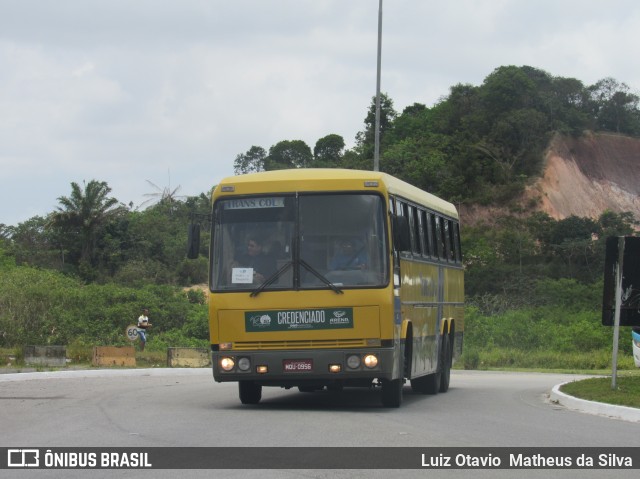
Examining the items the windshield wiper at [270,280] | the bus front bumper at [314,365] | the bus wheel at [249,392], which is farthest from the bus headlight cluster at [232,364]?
the bus wheel at [249,392]

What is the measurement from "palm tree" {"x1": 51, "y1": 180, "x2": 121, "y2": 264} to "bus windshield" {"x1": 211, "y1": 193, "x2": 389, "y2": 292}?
63069 millimetres

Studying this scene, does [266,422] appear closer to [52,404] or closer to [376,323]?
[376,323]

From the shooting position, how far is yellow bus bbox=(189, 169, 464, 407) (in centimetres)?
1533

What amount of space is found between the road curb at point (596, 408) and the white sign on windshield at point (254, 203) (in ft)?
18.8

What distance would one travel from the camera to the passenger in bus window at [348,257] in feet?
50.8

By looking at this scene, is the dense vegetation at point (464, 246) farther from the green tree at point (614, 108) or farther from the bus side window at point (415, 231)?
the bus side window at point (415, 231)

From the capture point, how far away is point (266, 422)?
13.7m

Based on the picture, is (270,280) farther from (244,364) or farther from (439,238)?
(439,238)

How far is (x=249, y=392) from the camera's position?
17.2 meters

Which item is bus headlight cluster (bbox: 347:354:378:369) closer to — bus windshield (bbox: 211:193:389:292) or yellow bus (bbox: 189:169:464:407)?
yellow bus (bbox: 189:169:464:407)

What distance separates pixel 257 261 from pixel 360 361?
2060 mm

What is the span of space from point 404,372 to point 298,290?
2.75 meters

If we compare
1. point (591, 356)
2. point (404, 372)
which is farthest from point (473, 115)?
point (404, 372)

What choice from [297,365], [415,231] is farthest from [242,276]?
[415,231]
